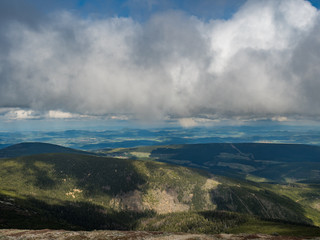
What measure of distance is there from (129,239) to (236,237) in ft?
227

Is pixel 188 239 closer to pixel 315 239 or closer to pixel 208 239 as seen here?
pixel 208 239

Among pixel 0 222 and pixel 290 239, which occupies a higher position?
pixel 290 239

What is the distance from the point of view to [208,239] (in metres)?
124

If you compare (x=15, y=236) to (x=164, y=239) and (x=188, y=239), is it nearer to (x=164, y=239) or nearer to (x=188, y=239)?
(x=164, y=239)

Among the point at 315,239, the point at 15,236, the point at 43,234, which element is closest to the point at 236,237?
the point at 315,239

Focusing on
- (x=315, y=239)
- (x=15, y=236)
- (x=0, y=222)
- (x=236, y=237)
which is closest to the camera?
(x=315, y=239)

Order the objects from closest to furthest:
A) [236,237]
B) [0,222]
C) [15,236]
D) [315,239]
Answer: [315,239]
[15,236]
[236,237]
[0,222]

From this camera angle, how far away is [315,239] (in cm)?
11338

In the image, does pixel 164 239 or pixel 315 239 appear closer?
pixel 315 239

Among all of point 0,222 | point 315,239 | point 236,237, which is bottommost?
point 0,222

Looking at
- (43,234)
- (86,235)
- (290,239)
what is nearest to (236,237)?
(290,239)

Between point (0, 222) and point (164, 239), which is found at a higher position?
point (164, 239)

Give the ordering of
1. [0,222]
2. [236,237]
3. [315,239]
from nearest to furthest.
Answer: [315,239]
[236,237]
[0,222]

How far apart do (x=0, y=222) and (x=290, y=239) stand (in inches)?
9639
